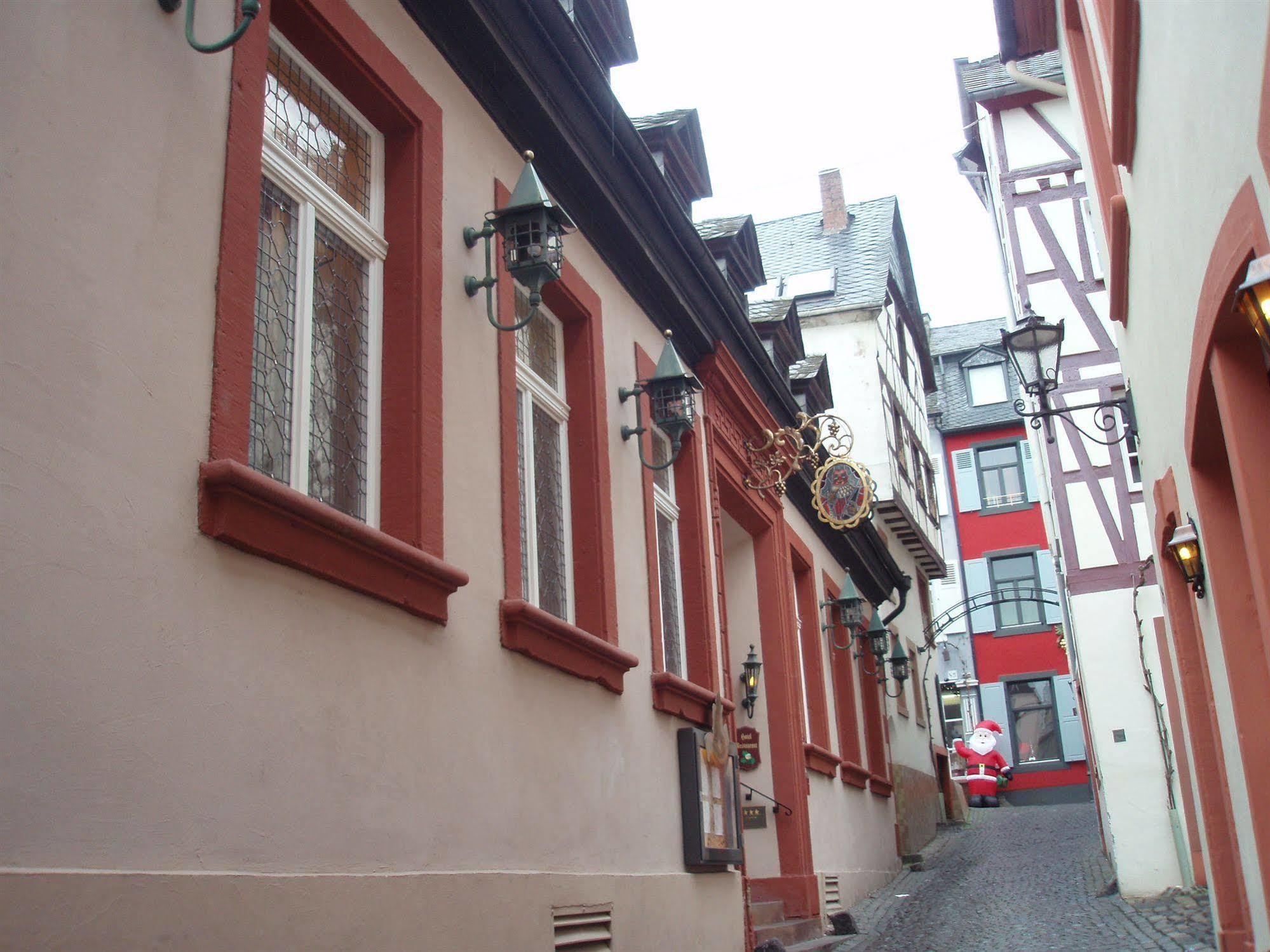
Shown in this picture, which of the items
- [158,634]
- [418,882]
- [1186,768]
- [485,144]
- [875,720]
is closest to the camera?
[158,634]

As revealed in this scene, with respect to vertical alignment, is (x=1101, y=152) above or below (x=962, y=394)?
below

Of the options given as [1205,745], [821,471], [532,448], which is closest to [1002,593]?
[821,471]

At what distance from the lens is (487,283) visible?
6.43 meters

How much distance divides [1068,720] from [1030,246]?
18407 millimetres

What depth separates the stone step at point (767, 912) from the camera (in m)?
11.7

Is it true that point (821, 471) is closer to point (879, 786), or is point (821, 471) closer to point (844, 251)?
point (879, 786)

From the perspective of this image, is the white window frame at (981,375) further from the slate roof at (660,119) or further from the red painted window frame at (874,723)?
the slate roof at (660,119)

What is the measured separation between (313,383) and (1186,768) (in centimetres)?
981

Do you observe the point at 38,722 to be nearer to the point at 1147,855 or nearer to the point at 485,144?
the point at 485,144

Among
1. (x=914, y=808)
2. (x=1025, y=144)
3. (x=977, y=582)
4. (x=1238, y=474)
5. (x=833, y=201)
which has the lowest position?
(x=914, y=808)

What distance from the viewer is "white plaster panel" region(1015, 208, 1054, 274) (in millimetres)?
17625

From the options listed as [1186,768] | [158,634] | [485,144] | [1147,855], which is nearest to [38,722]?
[158,634]

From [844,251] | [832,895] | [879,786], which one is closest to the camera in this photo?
[832,895]

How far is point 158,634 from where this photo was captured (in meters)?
3.88
